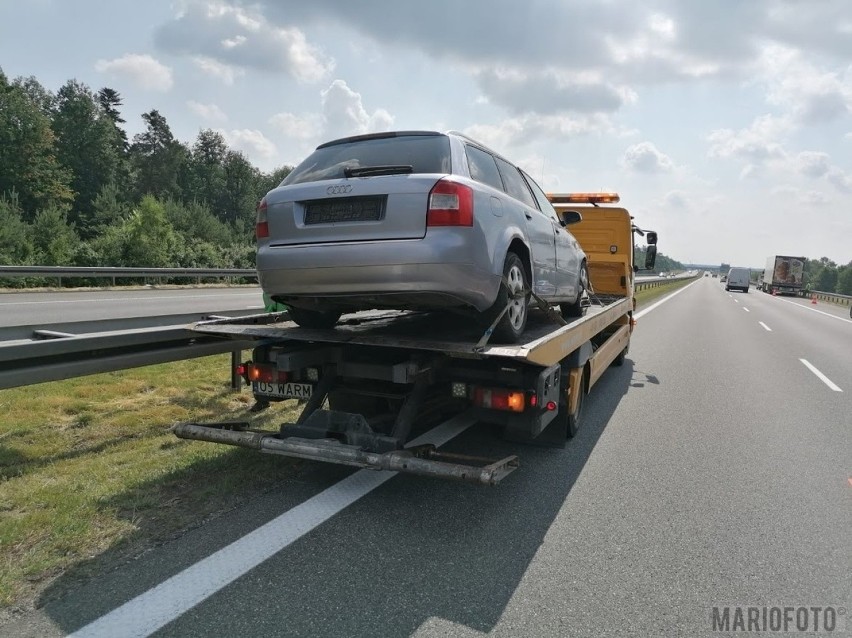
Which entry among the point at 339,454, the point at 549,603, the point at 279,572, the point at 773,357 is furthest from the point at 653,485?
the point at 773,357

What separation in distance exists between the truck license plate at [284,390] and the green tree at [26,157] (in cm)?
5957

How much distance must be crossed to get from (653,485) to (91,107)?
3402 inches

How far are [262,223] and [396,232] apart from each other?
1085mm

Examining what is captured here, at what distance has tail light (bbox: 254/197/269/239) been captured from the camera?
13.7 ft

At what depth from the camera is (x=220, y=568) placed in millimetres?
2812

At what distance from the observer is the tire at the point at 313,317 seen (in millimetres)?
4789

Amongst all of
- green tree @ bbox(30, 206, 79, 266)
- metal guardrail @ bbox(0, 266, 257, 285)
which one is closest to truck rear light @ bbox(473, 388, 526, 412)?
metal guardrail @ bbox(0, 266, 257, 285)

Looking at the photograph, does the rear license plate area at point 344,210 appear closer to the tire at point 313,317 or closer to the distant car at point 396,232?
the distant car at point 396,232

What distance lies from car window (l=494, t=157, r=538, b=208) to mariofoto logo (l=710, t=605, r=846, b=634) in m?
3.28

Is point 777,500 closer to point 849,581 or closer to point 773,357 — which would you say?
point 849,581

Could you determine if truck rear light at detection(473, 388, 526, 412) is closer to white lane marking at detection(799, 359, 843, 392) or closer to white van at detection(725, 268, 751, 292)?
white lane marking at detection(799, 359, 843, 392)

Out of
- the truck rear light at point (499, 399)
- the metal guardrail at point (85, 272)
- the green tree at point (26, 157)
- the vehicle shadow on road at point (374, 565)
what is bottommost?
the vehicle shadow on road at point (374, 565)

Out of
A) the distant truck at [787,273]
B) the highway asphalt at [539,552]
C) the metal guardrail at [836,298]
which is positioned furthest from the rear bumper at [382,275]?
the distant truck at [787,273]

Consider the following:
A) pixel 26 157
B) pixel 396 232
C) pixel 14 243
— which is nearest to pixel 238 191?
pixel 26 157
